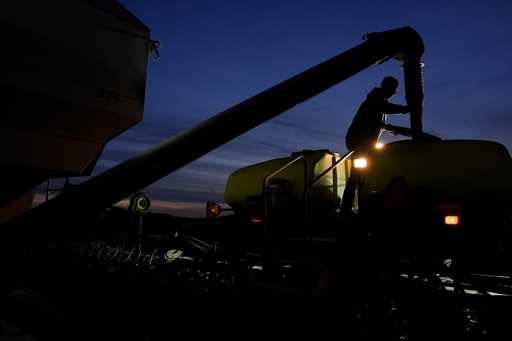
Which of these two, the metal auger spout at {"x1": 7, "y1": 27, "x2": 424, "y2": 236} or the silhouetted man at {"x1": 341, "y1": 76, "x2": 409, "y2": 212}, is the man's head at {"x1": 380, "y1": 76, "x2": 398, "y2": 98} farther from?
the metal auger spout at {"x1": 7, "y1": 27, "x2": 424, "y2": 236}

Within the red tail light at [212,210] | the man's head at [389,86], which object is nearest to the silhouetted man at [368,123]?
the man's head at [389,86]

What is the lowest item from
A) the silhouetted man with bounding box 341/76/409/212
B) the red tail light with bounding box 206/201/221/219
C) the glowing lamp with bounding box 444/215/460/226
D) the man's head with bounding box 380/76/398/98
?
the glowing lamp with bounding box 444/215/460/226

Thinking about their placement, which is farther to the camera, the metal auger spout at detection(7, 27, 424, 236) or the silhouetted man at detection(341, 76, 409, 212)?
the silhouetted man at detection(341, 76, 409, 212)

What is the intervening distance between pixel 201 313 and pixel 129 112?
1.77m

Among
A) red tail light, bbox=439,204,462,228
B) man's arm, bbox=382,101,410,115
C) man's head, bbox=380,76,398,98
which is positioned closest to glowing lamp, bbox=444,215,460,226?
red tail light, bbox=439,204,462,228

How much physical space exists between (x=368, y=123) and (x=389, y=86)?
630 mm

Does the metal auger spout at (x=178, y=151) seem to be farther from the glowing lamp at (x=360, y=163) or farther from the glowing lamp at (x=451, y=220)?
the glowing lamp at (x=360, y=163)

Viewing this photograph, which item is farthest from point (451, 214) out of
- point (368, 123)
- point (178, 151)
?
point (178, 151)

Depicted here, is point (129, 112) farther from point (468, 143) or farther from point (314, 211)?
point (314, 211)

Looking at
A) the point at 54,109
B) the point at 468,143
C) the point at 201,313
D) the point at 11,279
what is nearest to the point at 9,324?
the point at 201,313

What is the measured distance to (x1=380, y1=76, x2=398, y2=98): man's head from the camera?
204 inches

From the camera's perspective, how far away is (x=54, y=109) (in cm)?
251

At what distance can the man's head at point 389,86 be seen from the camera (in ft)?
17.0

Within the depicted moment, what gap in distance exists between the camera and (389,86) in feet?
17.1
